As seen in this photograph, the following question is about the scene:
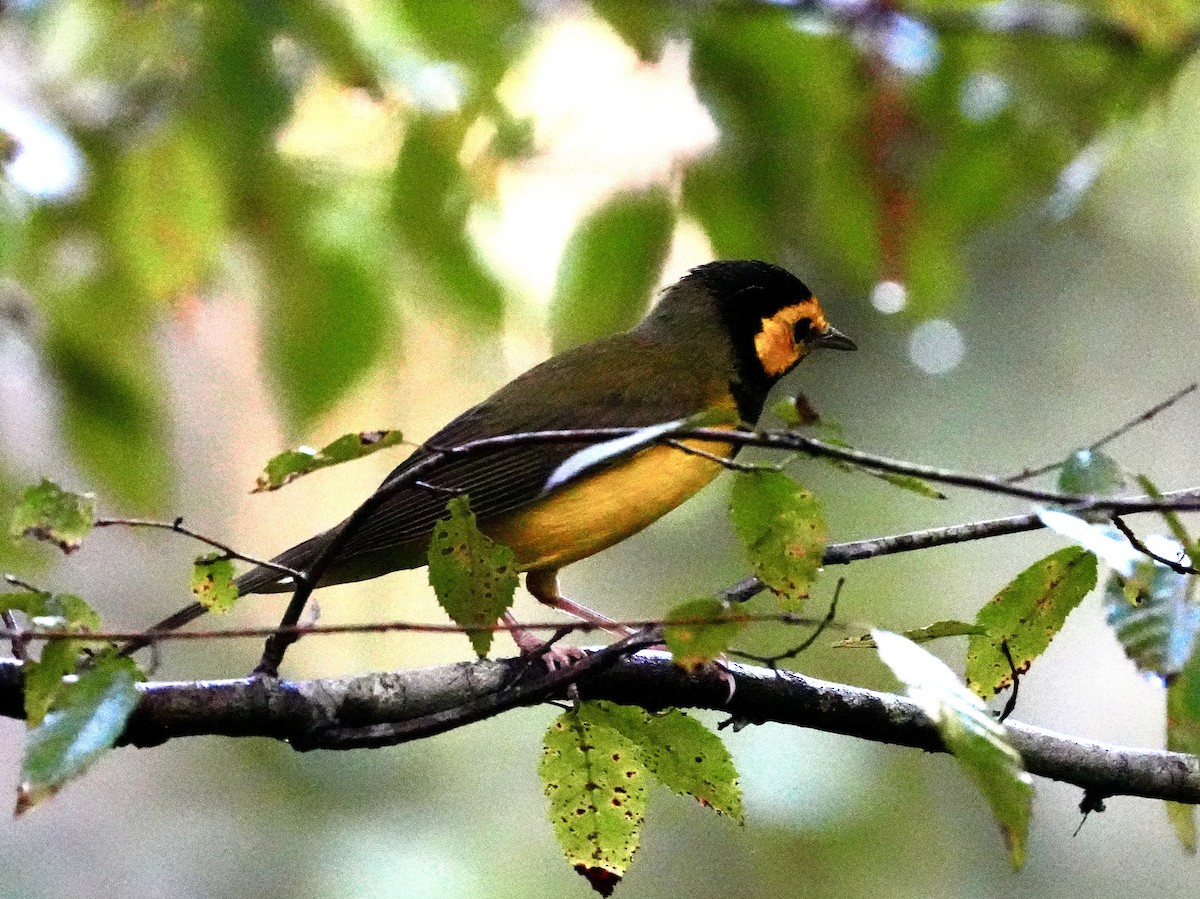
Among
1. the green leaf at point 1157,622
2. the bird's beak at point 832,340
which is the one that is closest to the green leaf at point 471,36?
the bird's beak at point 832,340

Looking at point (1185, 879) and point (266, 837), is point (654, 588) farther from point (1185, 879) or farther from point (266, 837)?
point (1185, 879)

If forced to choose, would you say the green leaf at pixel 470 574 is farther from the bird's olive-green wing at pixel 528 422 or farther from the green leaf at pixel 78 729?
the bird's olive-green wing at pixel 528 422

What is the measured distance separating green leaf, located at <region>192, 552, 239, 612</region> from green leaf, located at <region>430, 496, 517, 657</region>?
31 cm

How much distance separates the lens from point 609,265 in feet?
9.98

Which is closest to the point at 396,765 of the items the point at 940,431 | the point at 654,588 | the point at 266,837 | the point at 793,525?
the point at 266,837

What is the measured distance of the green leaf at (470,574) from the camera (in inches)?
75.3

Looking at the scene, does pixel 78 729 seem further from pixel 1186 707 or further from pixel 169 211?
pixel 169 211

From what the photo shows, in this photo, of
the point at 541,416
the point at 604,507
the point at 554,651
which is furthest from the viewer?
the point at 541,416

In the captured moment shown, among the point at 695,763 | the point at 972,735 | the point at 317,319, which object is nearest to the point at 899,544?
the point at 695,763

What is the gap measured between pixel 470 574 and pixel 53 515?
53 centimetres

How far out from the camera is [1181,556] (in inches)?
72.2

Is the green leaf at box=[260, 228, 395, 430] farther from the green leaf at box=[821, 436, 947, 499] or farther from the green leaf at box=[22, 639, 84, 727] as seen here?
the green leaf at box=[821, 436, 947, 499]

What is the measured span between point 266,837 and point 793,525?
13.3 feet

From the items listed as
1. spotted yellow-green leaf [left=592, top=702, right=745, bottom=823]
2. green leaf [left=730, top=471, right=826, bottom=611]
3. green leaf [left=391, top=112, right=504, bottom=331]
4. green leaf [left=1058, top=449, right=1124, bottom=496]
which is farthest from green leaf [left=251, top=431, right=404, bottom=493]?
green leaf [left=391, top=112, right=504, bottom=331]
